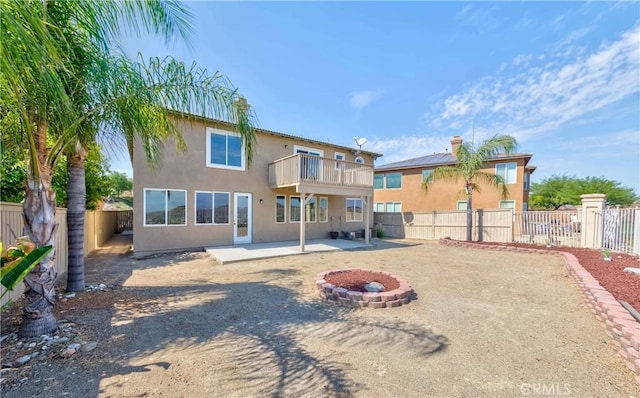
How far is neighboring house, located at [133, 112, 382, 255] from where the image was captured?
9711 mm

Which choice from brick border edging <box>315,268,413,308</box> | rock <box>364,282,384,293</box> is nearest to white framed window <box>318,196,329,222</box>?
rock <box>364,282,384,293</box>

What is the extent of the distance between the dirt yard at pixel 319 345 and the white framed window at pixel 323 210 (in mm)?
8324

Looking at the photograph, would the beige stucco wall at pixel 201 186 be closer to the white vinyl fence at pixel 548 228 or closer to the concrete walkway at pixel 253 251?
the concrete walkway at pixel 253 251

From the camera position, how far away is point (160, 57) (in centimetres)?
396

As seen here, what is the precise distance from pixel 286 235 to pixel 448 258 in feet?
24.0

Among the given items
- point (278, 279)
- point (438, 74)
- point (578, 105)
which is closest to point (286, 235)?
point (278, 279)

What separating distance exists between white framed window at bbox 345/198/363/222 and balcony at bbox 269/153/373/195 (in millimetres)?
3099

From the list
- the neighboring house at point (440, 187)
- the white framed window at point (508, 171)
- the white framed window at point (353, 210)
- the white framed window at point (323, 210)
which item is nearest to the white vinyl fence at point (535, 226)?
the white framed window at point (353, 210)

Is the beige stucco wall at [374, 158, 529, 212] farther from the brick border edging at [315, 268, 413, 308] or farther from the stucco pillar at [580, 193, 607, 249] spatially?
the brick border edging at [315, 268, 413, 308]

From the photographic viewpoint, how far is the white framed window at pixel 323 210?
1430 centimetres

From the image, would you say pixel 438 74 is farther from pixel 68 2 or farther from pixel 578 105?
pixel 68 2

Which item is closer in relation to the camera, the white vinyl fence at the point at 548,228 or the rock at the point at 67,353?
the rock at the point at 67,353

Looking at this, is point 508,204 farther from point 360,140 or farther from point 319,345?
point 319,345

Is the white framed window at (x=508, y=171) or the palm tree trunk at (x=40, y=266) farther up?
the white framed window at (x=508, y=171)
